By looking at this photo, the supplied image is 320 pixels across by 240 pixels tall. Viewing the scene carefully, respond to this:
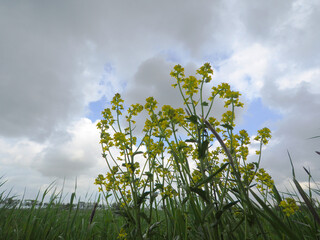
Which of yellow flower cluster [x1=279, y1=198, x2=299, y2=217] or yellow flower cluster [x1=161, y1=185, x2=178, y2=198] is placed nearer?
yellow flower cluster [x1=279, y1=198, x2=299, y2=217]

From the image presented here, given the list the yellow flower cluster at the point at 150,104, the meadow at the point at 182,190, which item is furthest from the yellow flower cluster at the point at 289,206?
the yellow flower cluster at the point at 150,104

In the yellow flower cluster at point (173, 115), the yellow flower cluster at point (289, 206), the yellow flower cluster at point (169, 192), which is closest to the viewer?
the yellow flower cluster at point (289, 206)

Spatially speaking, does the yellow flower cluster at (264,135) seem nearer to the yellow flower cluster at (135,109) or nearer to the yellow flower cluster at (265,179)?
the yellow flower cluster at (265,179)

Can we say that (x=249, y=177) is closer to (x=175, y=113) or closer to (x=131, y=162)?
(x=175, y=113)

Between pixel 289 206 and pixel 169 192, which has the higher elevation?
pixel 169 192

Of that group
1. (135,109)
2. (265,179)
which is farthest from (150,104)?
(265,179)

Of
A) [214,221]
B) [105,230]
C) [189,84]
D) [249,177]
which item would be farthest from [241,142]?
[105,230]

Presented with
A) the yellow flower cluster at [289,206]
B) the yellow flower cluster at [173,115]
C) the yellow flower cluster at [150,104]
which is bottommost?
the yellow flower cluster at [289,206]

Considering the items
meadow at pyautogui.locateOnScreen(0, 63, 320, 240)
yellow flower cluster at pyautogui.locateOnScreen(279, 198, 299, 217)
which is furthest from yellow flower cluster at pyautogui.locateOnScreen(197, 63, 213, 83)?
yellow flower cluster at pyautogui.locateOnScreen(279, 198, 299, 217)

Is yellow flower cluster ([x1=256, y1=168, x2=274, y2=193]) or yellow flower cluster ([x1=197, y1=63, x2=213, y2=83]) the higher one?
yellow flower cluster ([x1=197, y1=63, x2=213, y2=83])

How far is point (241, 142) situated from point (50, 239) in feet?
11.0

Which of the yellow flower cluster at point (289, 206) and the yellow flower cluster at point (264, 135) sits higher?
the yellow flower cluster at point (264, 135)

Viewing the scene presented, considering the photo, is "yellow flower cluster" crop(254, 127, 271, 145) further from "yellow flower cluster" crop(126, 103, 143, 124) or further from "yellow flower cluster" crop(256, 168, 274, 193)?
"yellow flower cluster" crop(126, 103, 143, 124)

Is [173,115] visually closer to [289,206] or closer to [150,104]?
[150,104]
